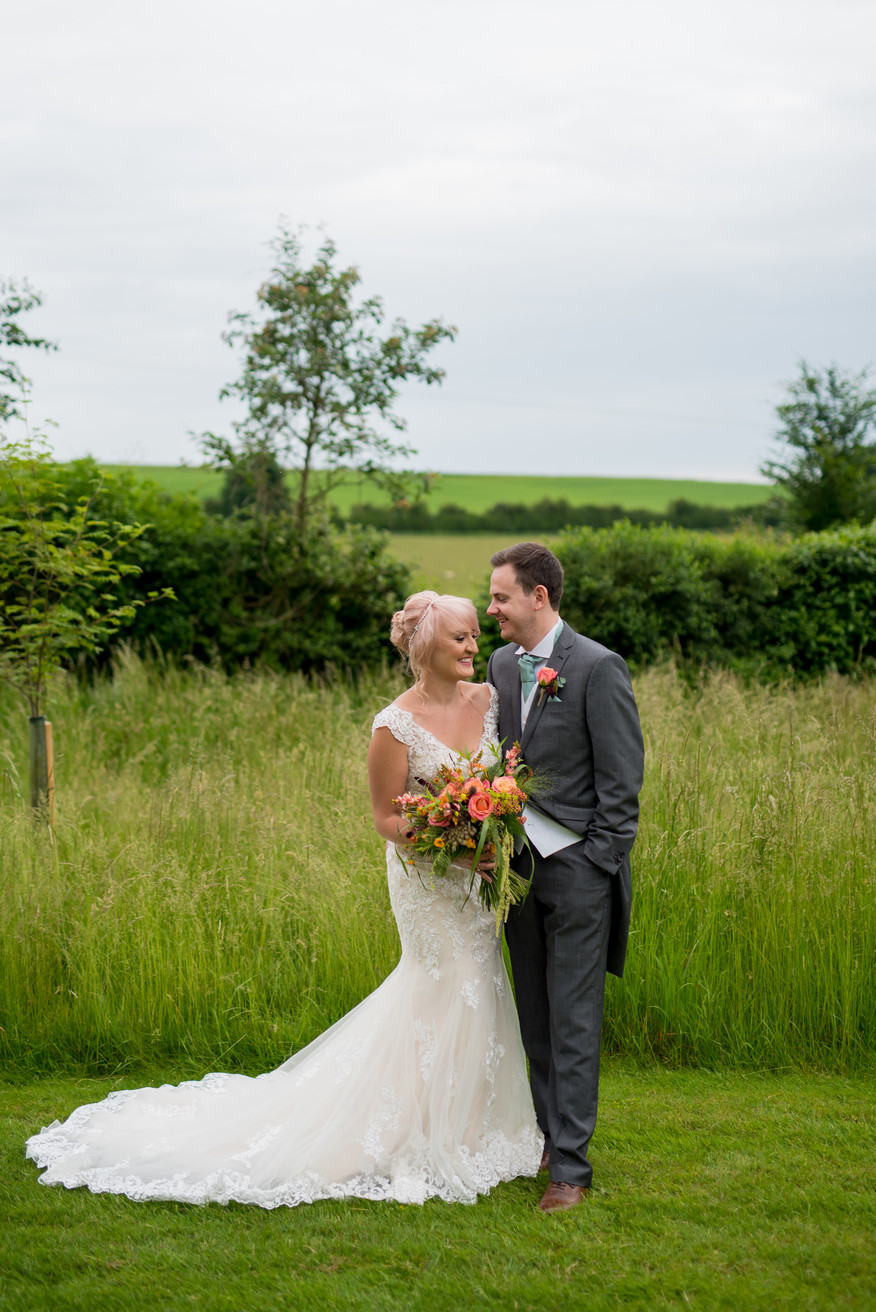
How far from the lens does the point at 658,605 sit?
12.0m

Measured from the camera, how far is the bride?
12.8 feet

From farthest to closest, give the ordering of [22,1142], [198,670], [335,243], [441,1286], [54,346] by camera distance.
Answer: [335,243], [198,670], [54,346], [22,1142], [441,1286]

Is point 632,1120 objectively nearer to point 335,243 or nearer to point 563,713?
point 563,713

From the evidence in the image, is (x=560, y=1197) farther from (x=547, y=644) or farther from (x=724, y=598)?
(x=724, y=598)

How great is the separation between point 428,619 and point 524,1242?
2120 mm

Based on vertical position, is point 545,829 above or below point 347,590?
below

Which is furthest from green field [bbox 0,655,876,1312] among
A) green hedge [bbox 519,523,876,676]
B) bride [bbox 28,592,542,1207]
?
green hedge [bbox 519,523,876,676]

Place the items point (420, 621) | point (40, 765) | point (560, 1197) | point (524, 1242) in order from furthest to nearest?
point (40, 765), point (420, 621), point (560, 1197), point (524, 1242)

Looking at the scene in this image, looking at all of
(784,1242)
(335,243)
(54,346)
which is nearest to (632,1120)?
(784,1242)

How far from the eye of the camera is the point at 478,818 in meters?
3.59

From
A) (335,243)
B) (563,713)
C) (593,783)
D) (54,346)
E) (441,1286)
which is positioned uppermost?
(335,243)

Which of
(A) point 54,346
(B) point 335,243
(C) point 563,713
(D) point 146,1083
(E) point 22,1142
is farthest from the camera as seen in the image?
(B) point 335,243

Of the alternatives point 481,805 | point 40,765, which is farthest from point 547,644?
point 40,765

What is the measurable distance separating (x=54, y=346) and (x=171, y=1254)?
7883mm
